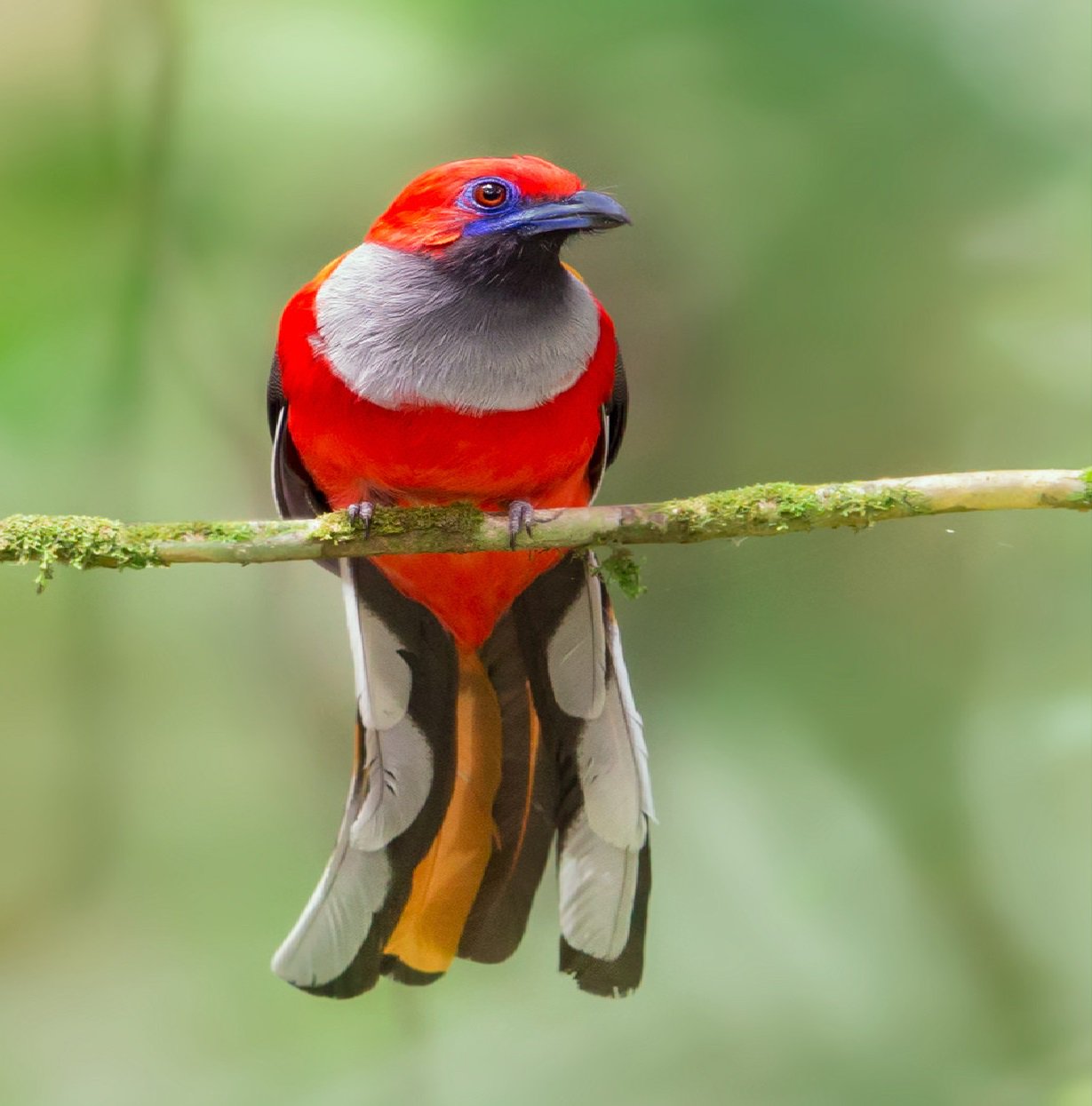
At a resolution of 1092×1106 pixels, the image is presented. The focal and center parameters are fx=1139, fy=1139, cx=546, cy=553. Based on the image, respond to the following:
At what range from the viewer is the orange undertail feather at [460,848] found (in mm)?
2018

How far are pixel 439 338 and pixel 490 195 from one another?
0.23 metres

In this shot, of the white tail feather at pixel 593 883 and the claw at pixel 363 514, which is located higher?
the claw at pixel 363 514

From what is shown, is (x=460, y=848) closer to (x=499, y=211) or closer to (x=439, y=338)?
(x=439, y=338)

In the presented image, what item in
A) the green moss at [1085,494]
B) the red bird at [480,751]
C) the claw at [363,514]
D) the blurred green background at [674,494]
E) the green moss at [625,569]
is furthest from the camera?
the blurred green background at [674,494]

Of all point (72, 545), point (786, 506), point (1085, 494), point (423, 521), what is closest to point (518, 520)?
point (423, 521)

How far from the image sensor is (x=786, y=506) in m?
1.62

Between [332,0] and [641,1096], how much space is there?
83.8 inches

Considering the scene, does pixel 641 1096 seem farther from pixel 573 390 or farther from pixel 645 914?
pixel 573 390

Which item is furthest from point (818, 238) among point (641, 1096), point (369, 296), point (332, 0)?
point (641, 1096)

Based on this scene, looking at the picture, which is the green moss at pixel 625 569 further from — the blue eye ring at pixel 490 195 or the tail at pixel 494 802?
the blue eye ring at pixel 490 195

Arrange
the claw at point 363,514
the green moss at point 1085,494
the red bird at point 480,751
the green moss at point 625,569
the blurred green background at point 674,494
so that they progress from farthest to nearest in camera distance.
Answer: the blurred green background at point 674,494 → the red bird at point 480,751 → the green moss at point 625,569 → the claw at point 363,514 → the green moss at point 1085,494

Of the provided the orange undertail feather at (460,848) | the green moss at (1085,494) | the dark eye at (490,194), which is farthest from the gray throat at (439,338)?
the green moss at (1085,494)

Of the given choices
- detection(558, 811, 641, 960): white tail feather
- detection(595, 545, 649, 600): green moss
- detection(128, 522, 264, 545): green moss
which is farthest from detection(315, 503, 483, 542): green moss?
detection(558, 811, 641, 960): white tail feather

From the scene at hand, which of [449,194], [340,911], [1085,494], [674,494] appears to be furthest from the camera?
[674,494]
